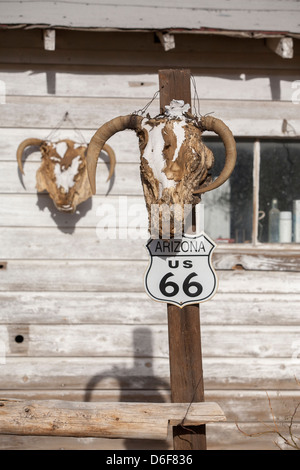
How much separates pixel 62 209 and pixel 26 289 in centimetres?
79

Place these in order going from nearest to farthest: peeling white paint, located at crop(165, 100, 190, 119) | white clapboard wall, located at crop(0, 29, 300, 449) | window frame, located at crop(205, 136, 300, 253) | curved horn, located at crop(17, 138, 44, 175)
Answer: peeling white paint, located at crop(165, 100, 190, 119) → curved horn, located at crop(17, 138, 44, 175) → white clapboard wall, located at crop(0, 29, 300, 449) → window frame, located at crop(205, 136, 300, 253)

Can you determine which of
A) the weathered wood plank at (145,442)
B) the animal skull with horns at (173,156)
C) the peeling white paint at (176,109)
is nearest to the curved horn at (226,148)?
the animal skull with horns at (173,156)

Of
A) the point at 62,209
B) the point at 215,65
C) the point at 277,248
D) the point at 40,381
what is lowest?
the point at 40,381

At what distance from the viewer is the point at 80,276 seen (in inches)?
177

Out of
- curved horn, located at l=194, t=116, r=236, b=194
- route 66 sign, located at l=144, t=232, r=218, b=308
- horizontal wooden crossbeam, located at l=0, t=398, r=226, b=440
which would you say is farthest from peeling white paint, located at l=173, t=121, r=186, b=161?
horizontal wooden crossbeam, located at l=0, t=398, r=226, b=440

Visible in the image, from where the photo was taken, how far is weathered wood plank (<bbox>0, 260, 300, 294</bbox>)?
177 inches

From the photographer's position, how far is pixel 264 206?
15.6 feet

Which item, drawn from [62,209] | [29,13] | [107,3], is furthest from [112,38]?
[62,209]

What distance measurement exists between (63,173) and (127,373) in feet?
5.98

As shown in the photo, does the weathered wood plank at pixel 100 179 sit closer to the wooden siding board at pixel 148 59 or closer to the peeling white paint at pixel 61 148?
the peeling white paint at pixel 61 148

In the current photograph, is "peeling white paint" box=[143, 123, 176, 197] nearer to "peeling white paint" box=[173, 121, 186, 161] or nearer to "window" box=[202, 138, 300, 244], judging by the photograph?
"peeling white paint" box=[173, 121, 186, 161]

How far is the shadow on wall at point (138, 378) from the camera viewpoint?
4438mm

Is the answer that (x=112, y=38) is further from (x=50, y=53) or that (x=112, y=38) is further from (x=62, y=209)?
(x=62, y=209)

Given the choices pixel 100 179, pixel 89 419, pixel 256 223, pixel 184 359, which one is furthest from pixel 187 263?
pixel 256 223
